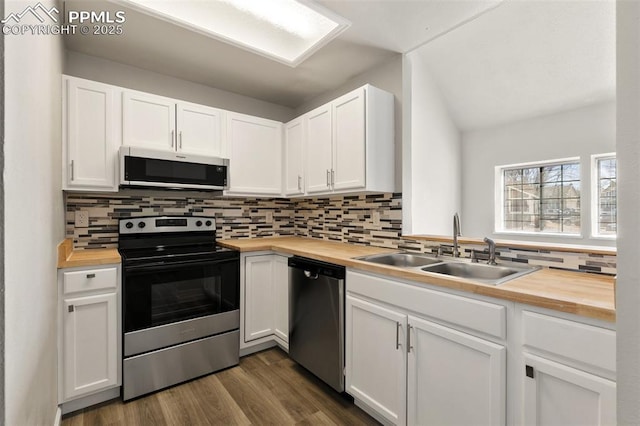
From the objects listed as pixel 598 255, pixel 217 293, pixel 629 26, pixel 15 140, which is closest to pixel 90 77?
pixel 217 293

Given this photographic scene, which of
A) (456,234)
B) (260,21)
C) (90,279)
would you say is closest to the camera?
(90,279)

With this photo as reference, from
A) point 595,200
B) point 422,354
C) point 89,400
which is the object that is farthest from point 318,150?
point 595,200

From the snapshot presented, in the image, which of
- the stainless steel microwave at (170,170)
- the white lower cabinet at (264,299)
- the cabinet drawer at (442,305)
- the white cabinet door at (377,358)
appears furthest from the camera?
the white lower cabinet at (264,299)

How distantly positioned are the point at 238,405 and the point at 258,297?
79 cm

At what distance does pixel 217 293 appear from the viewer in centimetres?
230

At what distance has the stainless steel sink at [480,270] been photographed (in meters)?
1.62

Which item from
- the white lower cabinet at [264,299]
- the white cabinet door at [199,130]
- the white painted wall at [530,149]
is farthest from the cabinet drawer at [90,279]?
the white painted wall at [530,149]

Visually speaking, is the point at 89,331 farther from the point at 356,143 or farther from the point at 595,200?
the point at 595,200

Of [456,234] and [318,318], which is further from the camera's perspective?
[318,318]

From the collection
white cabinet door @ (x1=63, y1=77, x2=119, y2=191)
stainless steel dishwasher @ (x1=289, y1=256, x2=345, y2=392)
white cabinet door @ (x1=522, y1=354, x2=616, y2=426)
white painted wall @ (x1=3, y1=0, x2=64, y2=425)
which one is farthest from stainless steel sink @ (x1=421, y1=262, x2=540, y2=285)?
white cabinet door @ (x1=63, y1=77, x2=119, y2=191)

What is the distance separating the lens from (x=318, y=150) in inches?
104

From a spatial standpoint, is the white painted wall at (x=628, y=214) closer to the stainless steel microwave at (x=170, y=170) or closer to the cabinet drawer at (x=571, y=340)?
the cabinet drawer at (x=571, y=340)

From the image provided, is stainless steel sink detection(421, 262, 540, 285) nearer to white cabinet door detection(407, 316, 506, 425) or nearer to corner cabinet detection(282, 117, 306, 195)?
white cabinet door detection(407, 316, 506, 425)

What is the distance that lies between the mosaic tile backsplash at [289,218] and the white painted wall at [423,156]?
5.5 inches
